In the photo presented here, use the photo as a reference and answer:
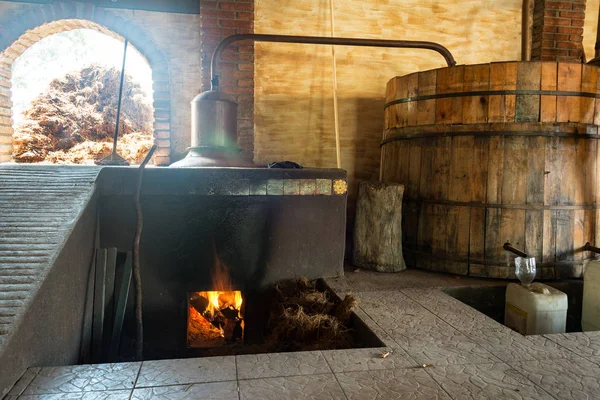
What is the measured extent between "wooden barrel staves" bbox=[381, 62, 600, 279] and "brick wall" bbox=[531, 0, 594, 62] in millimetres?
2165

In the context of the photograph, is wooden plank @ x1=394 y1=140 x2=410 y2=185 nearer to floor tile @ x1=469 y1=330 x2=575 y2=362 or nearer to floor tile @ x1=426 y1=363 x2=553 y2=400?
floor tile @ x1=469 y1=330 x2=575 y2=362

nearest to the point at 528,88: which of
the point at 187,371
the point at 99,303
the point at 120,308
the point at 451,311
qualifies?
the point at 451,311

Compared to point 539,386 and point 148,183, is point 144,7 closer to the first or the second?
point 148,183

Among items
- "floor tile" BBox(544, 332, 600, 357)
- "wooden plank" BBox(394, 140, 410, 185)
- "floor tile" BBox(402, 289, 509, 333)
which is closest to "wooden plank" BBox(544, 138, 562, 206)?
"wooden plank" BBox(394, 140, 410, 185)

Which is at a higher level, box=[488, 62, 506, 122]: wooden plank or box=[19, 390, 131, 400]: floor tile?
box=[488, 62, 506, 122]: wooden plank

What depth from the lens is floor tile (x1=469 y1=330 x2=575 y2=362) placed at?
2.33 metres

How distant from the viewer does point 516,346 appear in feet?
8.05

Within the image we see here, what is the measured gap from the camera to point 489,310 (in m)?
3.77

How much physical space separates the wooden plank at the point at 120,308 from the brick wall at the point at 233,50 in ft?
7.91

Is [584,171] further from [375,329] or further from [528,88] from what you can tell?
[375,329]

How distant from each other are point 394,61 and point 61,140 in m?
8.86

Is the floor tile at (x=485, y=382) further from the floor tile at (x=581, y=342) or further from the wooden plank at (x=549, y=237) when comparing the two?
the wooden plank at (x=549, y=237)

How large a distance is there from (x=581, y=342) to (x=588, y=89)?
7.87 feet

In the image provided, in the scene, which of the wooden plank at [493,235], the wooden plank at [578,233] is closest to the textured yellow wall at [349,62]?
the wooden plank at [493,235]
